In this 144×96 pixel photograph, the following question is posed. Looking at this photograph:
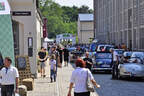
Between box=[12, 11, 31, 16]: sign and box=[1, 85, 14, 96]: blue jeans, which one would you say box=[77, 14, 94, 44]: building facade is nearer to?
box=[12, 11, 31, 16]: sign

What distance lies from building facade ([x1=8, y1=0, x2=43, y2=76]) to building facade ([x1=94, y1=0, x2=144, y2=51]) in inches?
990

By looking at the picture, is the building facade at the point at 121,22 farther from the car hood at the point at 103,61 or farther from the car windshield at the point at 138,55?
the car hood at the point at 103,61

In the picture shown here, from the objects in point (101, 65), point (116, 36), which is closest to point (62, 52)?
point (101, 65)

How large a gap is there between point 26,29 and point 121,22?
3944 cm

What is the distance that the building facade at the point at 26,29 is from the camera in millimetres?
A: 20578

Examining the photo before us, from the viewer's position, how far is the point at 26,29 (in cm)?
2094

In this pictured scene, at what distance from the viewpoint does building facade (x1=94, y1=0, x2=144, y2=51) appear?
46.5 metres

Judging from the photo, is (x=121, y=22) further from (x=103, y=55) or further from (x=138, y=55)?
(x=138, y=55)

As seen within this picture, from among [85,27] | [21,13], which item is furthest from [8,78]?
[85,27]

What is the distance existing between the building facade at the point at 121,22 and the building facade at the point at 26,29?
25.1 metres

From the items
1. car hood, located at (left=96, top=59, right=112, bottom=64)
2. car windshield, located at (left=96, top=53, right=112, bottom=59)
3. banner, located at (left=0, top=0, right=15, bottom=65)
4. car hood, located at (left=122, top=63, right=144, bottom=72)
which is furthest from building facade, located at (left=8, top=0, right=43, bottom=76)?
banner, located at (left=0, top=0, right=15, bottom=65)

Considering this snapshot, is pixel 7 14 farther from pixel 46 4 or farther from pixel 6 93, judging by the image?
pixel 46 4

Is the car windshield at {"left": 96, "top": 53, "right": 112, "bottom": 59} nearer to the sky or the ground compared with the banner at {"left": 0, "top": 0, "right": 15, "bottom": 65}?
nearer to the ground

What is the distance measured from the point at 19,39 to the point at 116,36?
4288 cm
